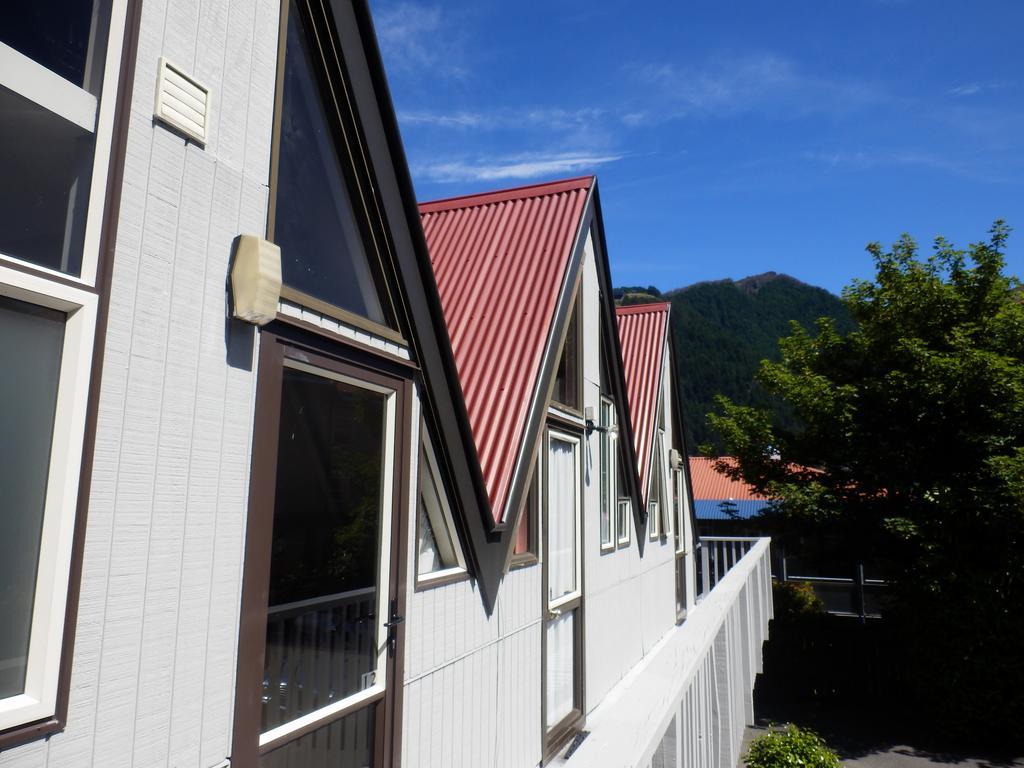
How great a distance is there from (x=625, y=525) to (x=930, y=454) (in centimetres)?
841

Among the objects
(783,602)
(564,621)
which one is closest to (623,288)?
(783,602)

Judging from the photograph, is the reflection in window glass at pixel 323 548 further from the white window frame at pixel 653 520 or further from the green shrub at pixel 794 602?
the green shrub at pixel 794 602

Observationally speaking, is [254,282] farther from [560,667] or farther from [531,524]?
[560,667]

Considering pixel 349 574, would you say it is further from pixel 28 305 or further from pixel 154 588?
pixel 28 305

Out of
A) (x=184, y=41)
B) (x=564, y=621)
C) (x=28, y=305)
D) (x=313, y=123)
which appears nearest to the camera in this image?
(x=28, y=305)

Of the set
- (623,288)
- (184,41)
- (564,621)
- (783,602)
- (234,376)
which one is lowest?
(783,602)

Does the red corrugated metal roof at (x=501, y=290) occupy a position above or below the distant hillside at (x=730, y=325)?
below

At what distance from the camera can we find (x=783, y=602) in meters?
18.1

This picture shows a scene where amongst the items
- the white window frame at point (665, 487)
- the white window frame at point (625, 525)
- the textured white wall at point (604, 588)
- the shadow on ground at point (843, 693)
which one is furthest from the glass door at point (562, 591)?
the shadow on ground at point (843, 693)

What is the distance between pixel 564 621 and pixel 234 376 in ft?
16.2

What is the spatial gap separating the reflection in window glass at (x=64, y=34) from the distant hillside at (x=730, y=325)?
68.6m

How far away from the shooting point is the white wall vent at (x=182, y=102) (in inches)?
97.0

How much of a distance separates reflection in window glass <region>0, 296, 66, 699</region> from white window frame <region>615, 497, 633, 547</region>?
707 cm

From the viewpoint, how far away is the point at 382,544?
371cm
